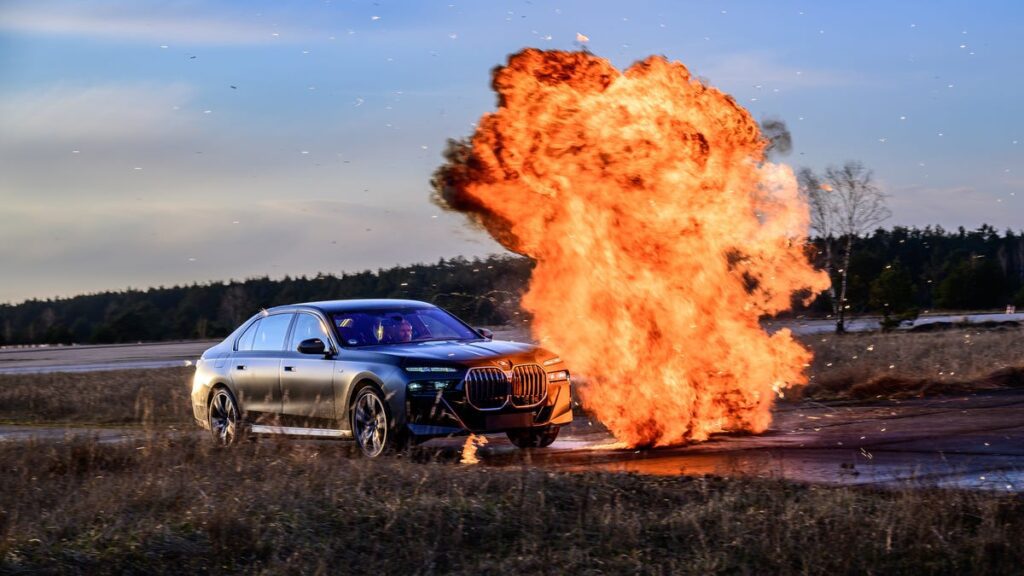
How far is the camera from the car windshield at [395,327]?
1392cm

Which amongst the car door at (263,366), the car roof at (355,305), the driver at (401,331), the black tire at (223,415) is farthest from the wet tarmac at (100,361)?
the driver at (401,331)

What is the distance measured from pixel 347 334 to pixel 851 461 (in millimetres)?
5640

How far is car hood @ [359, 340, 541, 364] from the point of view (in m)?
12.9

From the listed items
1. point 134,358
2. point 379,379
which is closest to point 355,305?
point 379,379

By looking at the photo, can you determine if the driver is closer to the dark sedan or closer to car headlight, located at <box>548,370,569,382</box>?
the dark sedan

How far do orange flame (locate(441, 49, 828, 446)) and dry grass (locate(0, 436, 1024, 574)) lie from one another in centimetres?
359

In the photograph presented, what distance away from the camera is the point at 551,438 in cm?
1393

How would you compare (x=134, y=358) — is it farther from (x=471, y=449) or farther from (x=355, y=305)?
(x=471, y=449)

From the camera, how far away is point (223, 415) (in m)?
15.6

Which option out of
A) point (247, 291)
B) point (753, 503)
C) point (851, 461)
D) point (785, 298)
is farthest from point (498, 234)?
point (247, 291)

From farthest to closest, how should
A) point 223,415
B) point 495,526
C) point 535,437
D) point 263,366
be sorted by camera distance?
1. point 223,415
2. point 263,366
3. point 535,437
4. point 495,526

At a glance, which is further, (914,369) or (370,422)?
(914,369)

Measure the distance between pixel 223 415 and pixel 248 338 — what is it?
1.04 meters

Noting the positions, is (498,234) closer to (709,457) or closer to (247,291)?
(709,457)
